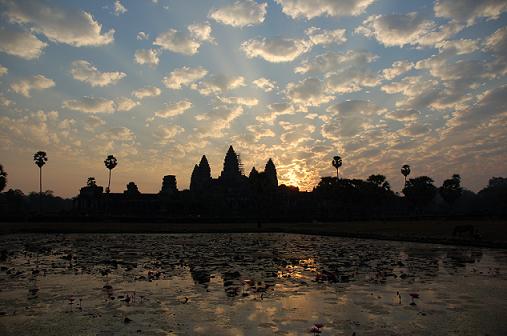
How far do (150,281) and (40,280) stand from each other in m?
3.85

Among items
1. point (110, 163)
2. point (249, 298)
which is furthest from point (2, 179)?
point (249, 298)

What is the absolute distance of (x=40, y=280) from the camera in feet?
49.5

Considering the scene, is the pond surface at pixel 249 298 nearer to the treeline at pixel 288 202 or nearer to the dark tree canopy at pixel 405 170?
the treeline at pixel 288 202

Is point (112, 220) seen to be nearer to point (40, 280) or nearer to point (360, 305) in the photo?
point (40, 280)

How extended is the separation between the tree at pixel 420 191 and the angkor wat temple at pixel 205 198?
38.4m

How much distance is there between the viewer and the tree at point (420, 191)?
133250mm

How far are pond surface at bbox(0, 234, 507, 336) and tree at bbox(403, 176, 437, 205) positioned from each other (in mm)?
119434

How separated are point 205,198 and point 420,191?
65832 mm

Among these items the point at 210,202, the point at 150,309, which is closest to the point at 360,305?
the point at 150,309

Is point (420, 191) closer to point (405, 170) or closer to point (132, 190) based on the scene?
point (405, 170)

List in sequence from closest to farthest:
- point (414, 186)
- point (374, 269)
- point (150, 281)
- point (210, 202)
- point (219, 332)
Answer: point (219, 332)
point (150, 281)
point (374, 269)
point (210, 202)
point (414, 186)

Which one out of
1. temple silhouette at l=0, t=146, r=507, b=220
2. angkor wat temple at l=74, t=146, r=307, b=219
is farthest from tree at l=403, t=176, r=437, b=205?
angkor wat temple at l=74, t=146, r=307, b=219

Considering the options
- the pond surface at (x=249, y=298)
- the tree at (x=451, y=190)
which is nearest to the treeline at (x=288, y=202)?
the tree at (x=451, y=190)

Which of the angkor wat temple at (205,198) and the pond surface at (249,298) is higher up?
the angkor wat temple at (205,198)
